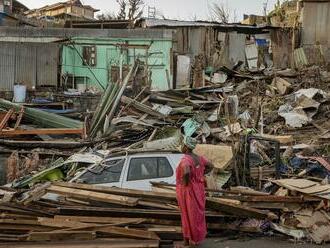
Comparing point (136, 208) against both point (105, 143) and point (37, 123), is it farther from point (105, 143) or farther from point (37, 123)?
point (37, 123)

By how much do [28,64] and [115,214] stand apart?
17.7 metres

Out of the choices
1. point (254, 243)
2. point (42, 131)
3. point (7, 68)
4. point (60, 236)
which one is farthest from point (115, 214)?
point (7, 68)

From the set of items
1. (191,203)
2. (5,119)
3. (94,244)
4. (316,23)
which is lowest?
(94,244)

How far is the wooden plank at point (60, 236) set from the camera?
8.21 meters

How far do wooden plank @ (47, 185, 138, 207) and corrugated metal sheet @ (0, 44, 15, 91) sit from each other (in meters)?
16.4

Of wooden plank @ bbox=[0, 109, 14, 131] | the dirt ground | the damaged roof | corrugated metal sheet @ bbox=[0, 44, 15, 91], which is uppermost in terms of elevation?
the damaged roof

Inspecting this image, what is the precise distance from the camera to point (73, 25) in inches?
1163

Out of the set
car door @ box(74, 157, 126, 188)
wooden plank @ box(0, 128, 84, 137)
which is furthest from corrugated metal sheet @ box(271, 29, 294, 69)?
car door @ box(74, 157, 126, 188)

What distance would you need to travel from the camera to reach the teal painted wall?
2614 centimetres

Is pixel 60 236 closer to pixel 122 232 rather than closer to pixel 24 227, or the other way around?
pixel 24 227

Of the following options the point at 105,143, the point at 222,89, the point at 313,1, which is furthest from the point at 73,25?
the point at 105,143

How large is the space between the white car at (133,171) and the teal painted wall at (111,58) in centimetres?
1506

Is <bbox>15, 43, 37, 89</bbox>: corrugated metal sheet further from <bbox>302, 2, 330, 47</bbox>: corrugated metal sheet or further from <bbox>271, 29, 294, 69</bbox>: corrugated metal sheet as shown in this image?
<bbox>302, 2, 330, 47</bbox>: corrugated metal sheet

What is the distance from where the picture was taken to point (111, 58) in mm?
26281
